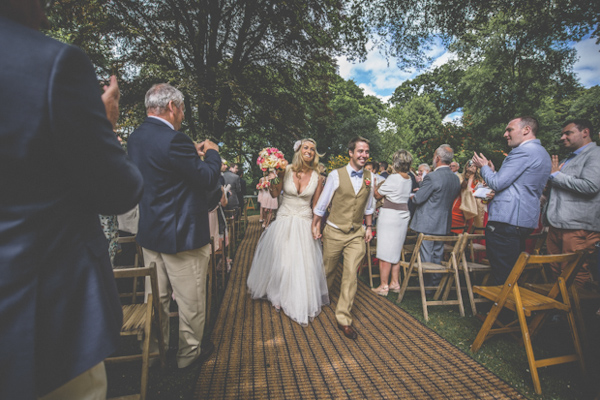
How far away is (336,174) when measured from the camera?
145 inches

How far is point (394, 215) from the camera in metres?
4.69

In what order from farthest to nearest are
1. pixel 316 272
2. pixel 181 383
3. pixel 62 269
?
pixel 316 272 < pixel 181 383 < pixel 62 269

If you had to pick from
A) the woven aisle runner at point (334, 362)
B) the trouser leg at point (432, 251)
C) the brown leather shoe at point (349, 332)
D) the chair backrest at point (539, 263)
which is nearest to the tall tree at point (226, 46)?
the trouser leg at point (432, 251)

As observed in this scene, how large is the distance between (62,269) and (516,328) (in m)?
4.21

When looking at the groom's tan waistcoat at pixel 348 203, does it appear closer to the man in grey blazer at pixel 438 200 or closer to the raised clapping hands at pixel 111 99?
the man in grey blazer at pixel 438 200

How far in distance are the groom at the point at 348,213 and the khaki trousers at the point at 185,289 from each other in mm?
1727

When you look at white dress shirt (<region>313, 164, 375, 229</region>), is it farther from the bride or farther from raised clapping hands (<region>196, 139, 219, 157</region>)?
raised clapping hands (<region>196, 139, 219, 157</region>)

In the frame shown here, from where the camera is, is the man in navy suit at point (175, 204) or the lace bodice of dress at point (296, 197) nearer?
the man in navy suit at point (175, 204)

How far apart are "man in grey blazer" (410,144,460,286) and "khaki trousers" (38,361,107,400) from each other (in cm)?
464

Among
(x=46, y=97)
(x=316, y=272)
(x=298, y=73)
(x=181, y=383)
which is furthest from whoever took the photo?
(x=298, y=73)

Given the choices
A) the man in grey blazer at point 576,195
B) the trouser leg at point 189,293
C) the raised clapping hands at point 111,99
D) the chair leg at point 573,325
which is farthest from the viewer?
the man in grey blazer at point 576,195

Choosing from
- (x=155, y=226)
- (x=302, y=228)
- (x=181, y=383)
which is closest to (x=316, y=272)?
(x=302, y=228)

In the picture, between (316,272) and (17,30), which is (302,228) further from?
(17,30)

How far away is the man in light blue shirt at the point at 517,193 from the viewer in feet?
10.9
